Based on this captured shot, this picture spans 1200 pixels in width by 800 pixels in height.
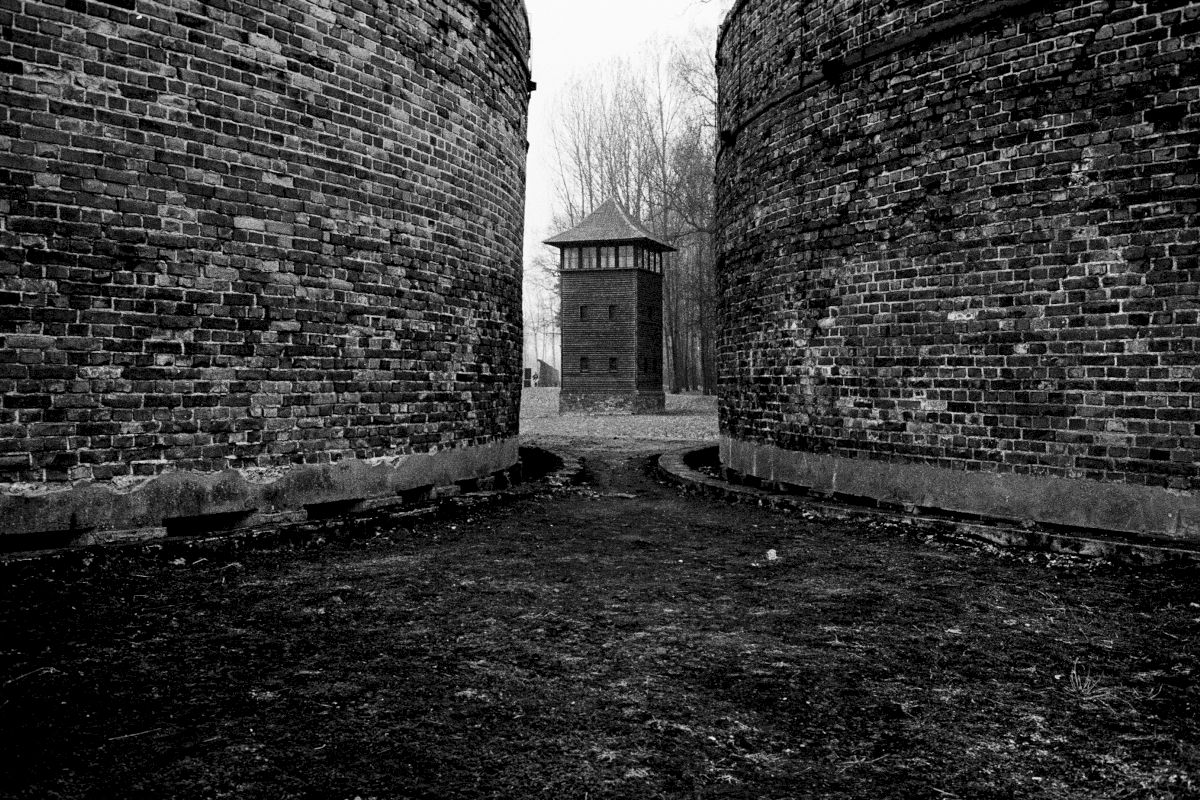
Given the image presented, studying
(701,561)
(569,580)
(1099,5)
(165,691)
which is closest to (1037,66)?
(1099,5)

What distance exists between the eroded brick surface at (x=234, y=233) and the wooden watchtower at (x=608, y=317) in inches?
796

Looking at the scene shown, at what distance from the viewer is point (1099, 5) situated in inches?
207

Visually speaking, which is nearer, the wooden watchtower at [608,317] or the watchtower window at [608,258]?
the wooden watchtower at [608,317]

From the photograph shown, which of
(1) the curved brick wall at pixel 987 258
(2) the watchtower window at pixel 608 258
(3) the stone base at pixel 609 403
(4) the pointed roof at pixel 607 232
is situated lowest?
(3) the stone base at pixel 609 403

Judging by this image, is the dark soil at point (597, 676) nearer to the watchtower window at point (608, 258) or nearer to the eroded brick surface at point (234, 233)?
the eroded brick surface at point (234, 233)

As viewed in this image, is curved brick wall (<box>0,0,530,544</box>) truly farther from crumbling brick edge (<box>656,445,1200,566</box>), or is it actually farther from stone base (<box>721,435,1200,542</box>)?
stone base (<box>721,435,1200,542</box>)

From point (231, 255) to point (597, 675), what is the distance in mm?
4322

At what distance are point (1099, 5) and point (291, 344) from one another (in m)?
6.66

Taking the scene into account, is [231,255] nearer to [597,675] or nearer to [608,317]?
[597,675]

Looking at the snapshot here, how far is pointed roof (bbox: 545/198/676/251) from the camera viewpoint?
2784cm

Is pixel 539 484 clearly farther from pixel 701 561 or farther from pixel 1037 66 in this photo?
pixel 1037 66

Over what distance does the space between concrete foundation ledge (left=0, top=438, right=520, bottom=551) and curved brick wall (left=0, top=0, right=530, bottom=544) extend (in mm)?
16

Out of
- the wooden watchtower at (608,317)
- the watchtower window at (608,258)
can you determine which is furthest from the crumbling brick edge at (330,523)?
the watchtower window at (608,258)

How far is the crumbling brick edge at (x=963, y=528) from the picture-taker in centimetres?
479
